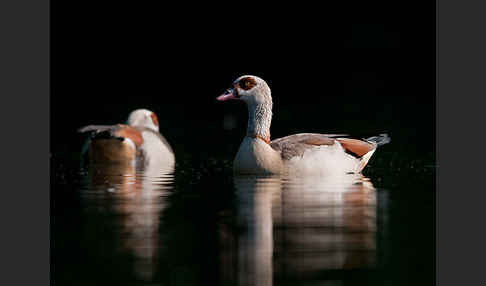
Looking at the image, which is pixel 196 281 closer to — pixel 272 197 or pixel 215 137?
pixel 272 197

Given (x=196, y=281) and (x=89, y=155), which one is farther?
(x=89, y=155)

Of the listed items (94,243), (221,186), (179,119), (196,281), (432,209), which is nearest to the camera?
(196,281)

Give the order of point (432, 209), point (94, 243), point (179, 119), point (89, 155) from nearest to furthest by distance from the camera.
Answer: point (94, 243) < point (432, 209) < point (89, 155) < point (179, 119)

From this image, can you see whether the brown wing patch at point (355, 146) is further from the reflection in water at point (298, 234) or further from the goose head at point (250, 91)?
the reflection in water at point (298, 234)

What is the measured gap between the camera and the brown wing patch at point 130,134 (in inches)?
661

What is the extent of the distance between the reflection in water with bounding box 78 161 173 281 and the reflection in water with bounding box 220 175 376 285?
631 millimetres

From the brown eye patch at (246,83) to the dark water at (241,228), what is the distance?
1548 millimetres

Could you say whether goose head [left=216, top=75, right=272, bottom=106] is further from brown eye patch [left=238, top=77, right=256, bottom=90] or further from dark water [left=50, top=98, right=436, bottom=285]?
dark water [left=50, top=98, right=436, bottom=285]

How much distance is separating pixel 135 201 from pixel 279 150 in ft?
13.3

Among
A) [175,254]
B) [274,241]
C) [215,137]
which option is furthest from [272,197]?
[215,137]

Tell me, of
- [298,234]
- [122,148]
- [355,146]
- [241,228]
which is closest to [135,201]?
[241,228]

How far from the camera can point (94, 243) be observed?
21.6ft

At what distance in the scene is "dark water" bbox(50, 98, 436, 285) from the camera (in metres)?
5.68

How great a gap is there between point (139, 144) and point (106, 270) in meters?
11.4
